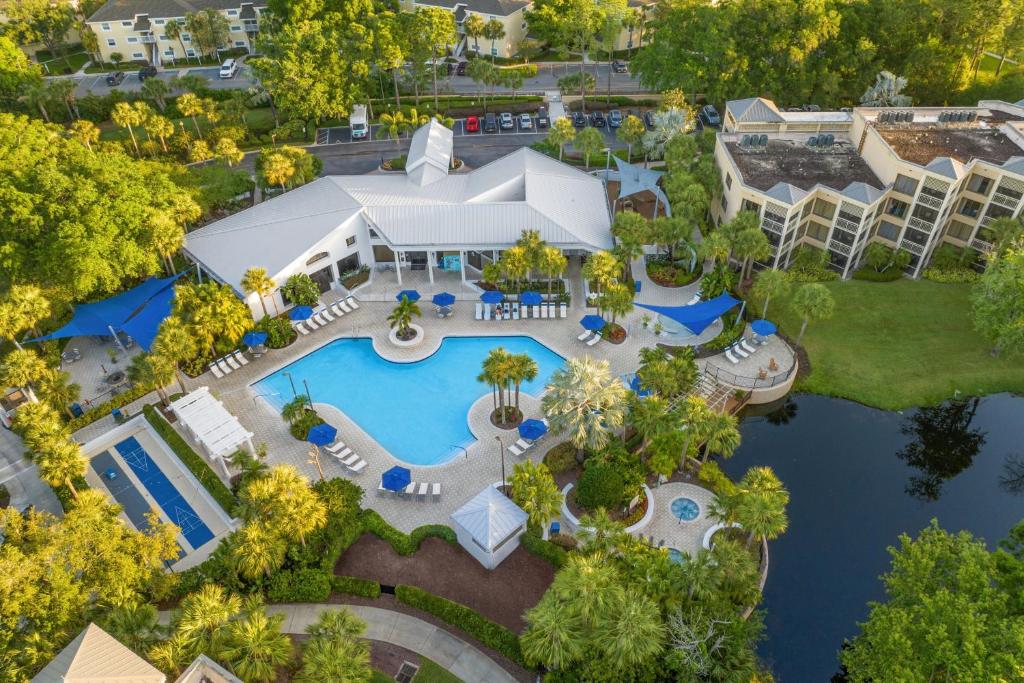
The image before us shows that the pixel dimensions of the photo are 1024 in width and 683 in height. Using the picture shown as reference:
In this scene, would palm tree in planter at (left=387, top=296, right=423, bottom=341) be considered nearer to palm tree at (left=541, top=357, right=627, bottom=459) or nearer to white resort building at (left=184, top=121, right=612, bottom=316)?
white resort building at (left=184, top=121, right=612, bottom=316)

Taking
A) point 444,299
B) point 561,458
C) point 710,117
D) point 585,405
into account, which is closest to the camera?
point 585,405

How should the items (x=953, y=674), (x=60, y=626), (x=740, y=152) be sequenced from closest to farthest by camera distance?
(x=953, y=674) → (x=60, y=626) → (x=740, y=152)

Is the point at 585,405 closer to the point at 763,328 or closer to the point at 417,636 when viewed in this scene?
the point at 417,636

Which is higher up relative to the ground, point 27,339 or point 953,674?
point 953,674

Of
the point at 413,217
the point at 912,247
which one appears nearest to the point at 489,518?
the point at 413,217

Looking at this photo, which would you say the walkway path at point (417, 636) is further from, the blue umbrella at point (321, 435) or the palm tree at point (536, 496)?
the blue umbrella at point (321, 435)

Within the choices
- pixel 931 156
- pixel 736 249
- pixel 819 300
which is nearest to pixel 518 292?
pixel 736 249

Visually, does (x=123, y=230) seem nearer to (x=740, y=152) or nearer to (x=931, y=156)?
(x=740, y=152)

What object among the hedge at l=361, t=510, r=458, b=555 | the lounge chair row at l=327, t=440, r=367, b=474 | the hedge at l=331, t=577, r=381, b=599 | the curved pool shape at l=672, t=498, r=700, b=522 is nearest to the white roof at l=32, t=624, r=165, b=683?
the hedge at l=331, t=577, r=381, b=599
